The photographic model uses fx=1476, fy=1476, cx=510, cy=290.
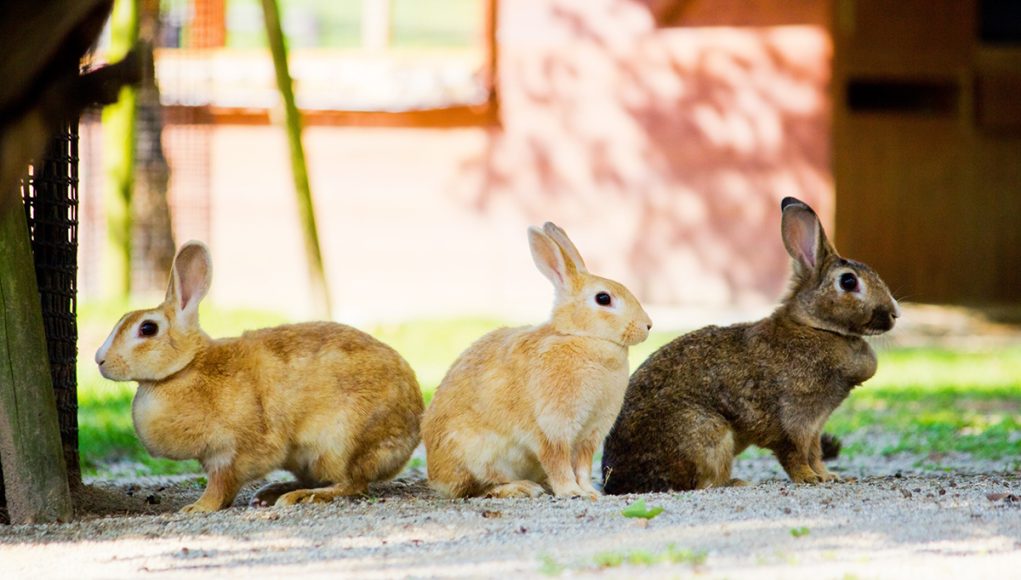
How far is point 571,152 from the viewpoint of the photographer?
59.0 feet

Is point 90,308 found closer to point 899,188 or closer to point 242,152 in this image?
point 242,152

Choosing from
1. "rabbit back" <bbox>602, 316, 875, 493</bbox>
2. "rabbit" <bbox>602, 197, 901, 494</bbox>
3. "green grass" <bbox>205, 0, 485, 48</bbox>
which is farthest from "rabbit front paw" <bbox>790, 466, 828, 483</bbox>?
"green grass" <bbox>205, 0, 485, 48</bbox>

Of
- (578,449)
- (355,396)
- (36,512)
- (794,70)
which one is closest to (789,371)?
(578,449)

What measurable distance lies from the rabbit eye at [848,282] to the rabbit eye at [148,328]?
284 centimetres

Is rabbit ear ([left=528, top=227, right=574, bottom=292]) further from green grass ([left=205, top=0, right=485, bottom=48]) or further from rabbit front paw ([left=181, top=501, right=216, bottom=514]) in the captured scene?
green grass ([left=205, top=0, right=485, bottom=48])

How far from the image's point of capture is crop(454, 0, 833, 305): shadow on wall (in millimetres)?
17219

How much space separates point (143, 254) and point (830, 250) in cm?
1304

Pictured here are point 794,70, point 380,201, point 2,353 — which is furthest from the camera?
point 380,201

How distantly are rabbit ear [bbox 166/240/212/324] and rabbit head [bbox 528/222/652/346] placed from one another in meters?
1.32

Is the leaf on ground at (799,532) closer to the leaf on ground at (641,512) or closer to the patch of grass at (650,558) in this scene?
the patch of grass at (650,558)

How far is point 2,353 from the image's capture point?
549 cm

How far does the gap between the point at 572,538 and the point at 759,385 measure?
1557 millimetres

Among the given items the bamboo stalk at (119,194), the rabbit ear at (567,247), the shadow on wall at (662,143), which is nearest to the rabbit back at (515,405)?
the rabbit ear at (567,247)

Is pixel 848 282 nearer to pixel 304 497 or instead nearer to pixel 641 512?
pixel 641 512
